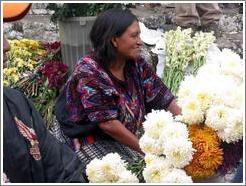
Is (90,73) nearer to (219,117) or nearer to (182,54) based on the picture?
(219,117)

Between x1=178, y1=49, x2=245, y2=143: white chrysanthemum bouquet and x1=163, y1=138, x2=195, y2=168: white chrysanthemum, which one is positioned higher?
x1=178, y1=49, x2=245, y2=143: white chrysanthemum bouquet

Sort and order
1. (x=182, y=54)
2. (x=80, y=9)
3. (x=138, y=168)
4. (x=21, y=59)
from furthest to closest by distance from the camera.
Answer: (x=21, y=59) < (x=80, y=9) < (x=182, y=54) < (x=138, y=168)

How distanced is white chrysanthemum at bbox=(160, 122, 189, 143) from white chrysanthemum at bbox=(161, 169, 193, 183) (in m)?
0.12

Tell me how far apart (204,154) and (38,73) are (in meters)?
2.51

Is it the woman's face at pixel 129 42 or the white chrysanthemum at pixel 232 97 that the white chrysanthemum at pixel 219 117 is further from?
the woman's face at pixel 129 42

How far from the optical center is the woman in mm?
2346

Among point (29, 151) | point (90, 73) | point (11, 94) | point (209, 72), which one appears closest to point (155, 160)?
point (209, 72)

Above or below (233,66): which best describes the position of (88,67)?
below

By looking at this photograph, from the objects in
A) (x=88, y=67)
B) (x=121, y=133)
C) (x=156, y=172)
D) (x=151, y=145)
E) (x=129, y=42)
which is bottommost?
(x=121, y=133)

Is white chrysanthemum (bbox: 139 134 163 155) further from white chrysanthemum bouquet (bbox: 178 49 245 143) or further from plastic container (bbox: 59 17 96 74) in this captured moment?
plastic container (bbox: 59 17 96 74)

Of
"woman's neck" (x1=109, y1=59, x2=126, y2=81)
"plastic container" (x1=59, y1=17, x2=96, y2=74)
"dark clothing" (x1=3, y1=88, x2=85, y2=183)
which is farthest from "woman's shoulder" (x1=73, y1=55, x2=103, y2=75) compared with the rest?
"plastic container" (x1=59, y1=17, x2=96, y2=74)

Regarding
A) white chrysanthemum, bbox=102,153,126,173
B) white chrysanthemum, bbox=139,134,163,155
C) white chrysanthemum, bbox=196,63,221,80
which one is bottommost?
white chrysanthemum, bbox=102,153,126,173

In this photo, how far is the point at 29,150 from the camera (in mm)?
2395

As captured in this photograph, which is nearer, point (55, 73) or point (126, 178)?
point (126, 178)
